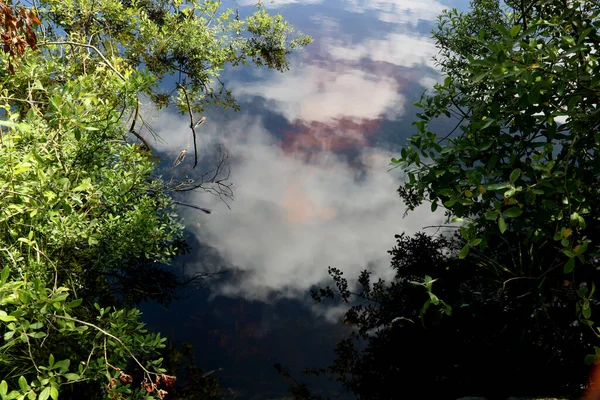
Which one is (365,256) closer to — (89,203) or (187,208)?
(187,208)

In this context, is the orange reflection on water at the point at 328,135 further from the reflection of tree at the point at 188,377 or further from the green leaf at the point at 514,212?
the green leaf at the point at 514,212

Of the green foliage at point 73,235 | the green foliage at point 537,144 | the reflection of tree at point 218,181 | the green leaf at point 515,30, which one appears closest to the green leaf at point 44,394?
the green foliage at point 73,235

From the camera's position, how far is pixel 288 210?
Result: 10398 mm

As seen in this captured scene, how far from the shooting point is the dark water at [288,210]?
7.11 m

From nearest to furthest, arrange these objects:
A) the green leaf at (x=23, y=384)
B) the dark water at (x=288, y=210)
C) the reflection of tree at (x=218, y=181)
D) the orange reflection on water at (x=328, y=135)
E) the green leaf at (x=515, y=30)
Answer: the green leaf at (x=515, y=30) < the green leaf at (x=23, y=384) < the dark water at (x=288, y=210) < the reflection of tree at (x=218, y=181) < the orange reflection on water at (x=328, y=135)

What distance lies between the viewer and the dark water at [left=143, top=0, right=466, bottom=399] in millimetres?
7113

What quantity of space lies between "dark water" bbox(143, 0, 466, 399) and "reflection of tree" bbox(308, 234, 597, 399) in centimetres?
55

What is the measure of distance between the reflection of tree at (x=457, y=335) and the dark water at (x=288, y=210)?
547 millimetres

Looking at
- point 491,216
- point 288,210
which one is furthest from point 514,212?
point 288,210

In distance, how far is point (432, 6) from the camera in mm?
33812

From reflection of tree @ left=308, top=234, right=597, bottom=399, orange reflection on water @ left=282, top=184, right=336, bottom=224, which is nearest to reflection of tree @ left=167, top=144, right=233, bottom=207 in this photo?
orange reflection on water @ left=282, top=184, right=336, bottom=224

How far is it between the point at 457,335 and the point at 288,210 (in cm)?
558

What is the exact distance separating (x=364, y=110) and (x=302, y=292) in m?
9.29

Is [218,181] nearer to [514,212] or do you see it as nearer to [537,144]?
[537,144]
